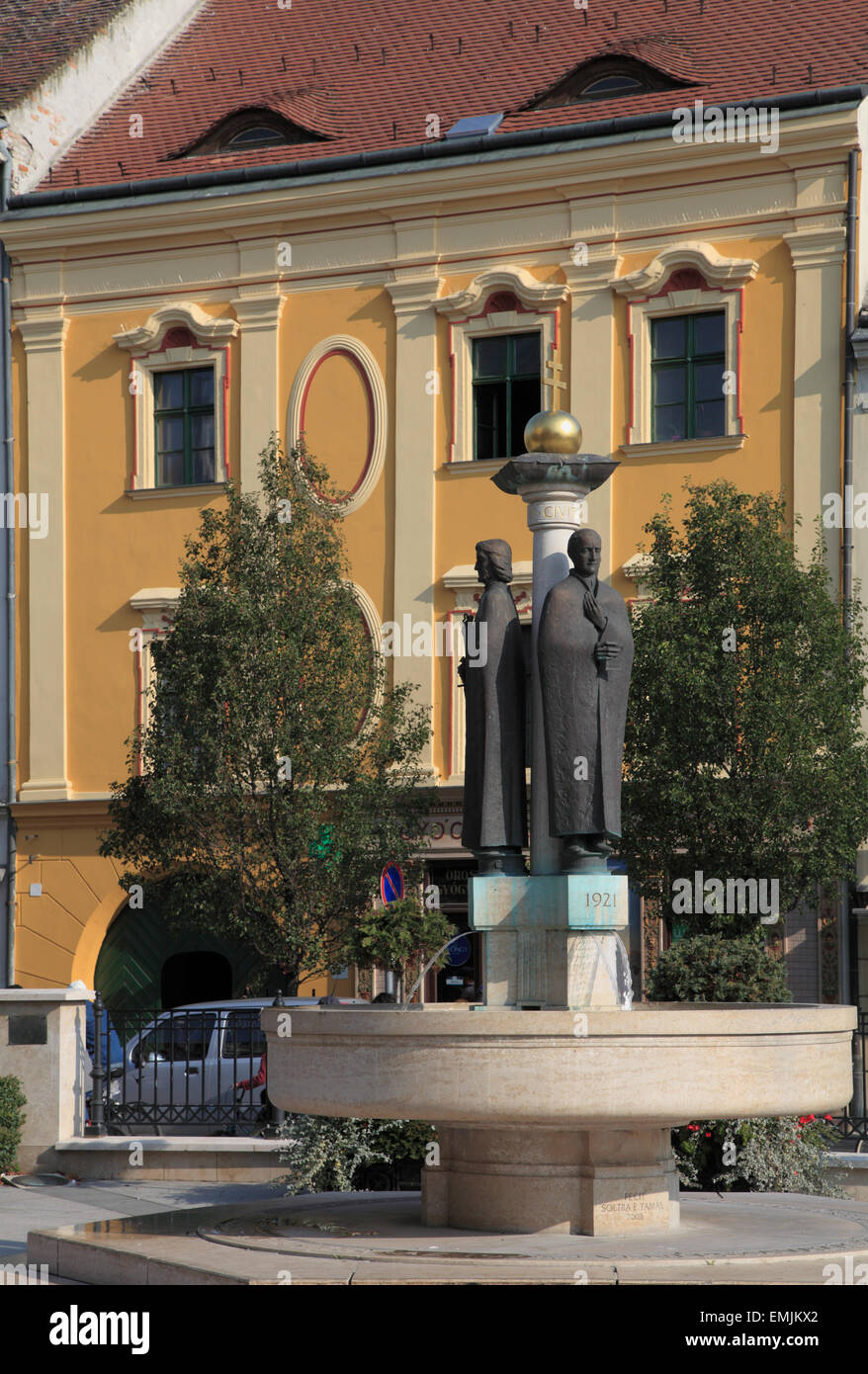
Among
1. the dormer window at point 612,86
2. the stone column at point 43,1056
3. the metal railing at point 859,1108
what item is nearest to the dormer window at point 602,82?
the dormer window at point 612,86

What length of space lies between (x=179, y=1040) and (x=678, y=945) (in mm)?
5021

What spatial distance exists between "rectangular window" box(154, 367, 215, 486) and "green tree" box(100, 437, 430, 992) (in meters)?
5.45

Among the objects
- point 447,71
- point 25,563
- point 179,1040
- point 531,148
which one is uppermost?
point 447,71

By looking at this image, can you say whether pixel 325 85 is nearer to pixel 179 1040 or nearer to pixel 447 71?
pixel 447 71

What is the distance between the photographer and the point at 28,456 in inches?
1101

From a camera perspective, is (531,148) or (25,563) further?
(25,563)

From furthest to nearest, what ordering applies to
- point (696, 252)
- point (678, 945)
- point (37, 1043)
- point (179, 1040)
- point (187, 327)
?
point (187, 327) < point (696, 252) < point (179, 1040) < point (37, 1043) < point (678, 945)

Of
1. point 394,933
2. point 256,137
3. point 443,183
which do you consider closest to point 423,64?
point 256,137

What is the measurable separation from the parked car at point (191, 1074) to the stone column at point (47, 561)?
895cm

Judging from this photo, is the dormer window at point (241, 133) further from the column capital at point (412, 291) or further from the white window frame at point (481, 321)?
the white window frame at point (481, 321)

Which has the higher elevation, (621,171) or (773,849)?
(621,171)
